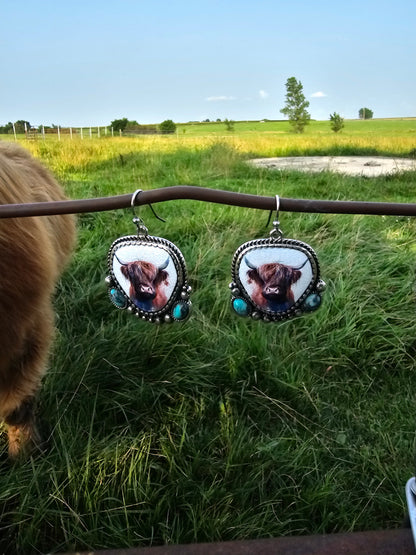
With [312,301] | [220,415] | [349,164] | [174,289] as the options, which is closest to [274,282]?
[312,301]

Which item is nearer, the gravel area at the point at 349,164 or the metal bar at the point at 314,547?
the metal bar at the point at 314,547

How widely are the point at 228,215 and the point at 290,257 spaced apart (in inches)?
126

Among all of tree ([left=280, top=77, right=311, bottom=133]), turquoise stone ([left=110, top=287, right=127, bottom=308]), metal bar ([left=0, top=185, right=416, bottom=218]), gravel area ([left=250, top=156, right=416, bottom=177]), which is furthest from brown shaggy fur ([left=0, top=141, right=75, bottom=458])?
tree ([left=280, top=77, right=311, bottom=133])

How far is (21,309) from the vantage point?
1613mm

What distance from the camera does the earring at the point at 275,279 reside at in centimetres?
109

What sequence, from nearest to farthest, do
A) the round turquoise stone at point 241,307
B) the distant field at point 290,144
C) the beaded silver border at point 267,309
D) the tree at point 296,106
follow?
1. the beaded silver border at point 267,309
2. the round turquoise stone at point 241,307
3. the distant field at point 290,144
4. the tree at point 296,106

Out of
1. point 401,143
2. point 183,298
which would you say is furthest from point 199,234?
point 401,143

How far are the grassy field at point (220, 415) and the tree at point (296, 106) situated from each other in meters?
11.8

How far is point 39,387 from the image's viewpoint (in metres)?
2.09

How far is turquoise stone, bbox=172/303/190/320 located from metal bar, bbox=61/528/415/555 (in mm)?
647

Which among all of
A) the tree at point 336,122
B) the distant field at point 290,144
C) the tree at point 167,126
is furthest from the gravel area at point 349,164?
the tree at point 167,126

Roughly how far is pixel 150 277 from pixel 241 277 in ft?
0.74

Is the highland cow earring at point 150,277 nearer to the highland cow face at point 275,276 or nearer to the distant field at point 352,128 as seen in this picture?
the highland cow face at point 275,276

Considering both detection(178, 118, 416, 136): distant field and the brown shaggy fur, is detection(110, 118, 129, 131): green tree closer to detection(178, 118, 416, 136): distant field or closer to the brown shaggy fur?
detection(178, 118, 416, 136): distant field
